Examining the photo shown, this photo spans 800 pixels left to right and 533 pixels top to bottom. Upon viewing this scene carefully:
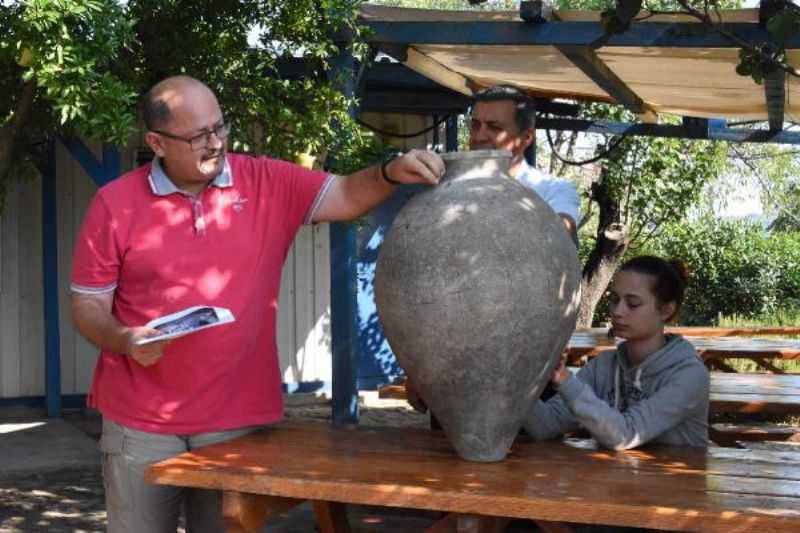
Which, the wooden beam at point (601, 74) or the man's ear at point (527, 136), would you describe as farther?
the wooden beam at point (601, 74)

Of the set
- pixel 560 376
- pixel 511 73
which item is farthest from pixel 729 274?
pixel 560 376

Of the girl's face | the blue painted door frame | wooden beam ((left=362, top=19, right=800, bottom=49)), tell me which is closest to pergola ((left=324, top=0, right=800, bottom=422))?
wooden beam ((left=362, top=19, right=800, bottom=49))

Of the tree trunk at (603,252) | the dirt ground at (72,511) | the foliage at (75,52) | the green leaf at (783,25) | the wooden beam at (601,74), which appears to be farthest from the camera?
the tree trunk at (603,252)

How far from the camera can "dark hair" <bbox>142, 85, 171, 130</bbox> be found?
10.0 ft

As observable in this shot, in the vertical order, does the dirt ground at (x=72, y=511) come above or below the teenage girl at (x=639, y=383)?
below

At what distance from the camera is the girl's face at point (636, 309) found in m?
3.49

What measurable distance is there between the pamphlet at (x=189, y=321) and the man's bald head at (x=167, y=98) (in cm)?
55

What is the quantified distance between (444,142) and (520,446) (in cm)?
814

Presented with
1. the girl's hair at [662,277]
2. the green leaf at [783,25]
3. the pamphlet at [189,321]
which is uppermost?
the green leaf at [783,25]

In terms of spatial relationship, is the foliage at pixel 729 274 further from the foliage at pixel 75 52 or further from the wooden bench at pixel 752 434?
the foliage at pixel 75 52

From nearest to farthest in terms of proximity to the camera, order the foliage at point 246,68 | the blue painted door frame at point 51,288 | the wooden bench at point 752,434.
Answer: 1. the foliage at point 246,68
2. the wooden bench at point 752,434
3. the blue painted door frame at point 51,288

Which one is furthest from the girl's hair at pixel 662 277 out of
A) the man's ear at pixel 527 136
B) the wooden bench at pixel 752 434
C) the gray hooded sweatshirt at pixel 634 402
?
the wooden bench at pixel 752 434

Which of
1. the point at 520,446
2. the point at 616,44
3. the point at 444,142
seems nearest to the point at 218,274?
the point at 520,446

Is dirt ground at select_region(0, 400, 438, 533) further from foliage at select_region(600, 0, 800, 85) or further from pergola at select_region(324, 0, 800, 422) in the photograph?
foliage at select_region(600, 0, 800, 85)
